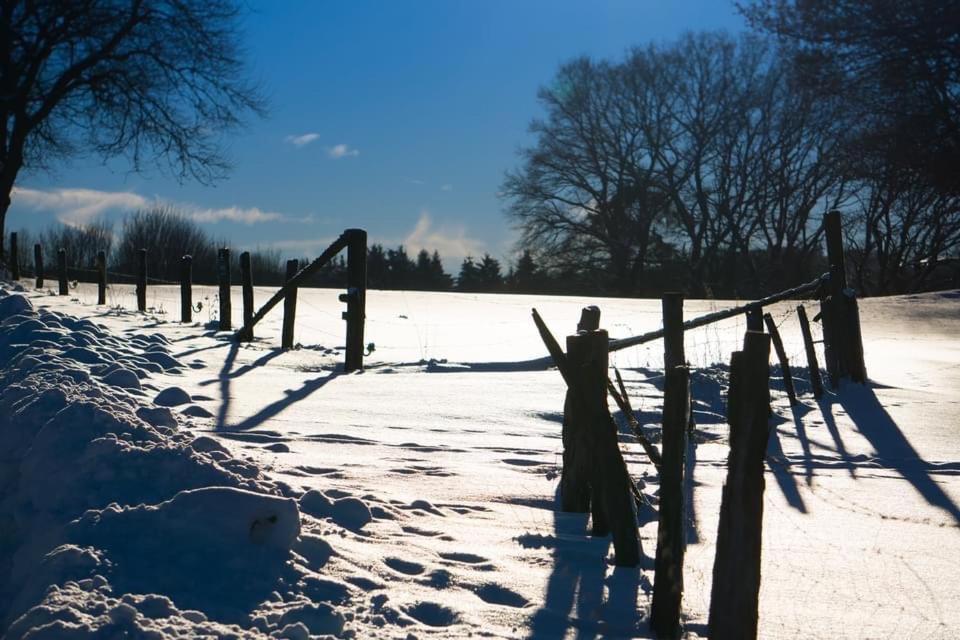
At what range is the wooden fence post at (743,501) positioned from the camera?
2422mm

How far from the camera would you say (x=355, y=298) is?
31.2 ft

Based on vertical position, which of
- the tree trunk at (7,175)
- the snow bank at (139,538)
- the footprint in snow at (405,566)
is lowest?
the footprint in snow at (405,566)

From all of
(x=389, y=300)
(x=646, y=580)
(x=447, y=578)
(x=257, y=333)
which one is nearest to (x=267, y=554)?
(x=447, y=578)

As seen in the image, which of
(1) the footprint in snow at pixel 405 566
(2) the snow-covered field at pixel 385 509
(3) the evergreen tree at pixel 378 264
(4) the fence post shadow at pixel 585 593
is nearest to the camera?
(2) the snow-covered field at pixel 385 509

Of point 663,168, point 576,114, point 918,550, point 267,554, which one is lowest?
point 918,550

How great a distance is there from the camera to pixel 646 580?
336 centimetres

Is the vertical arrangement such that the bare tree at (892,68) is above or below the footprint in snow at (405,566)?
above

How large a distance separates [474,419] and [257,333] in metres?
6.66

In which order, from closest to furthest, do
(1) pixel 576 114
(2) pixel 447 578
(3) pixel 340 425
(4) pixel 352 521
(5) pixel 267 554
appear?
(5) pixel 267 554 < (2) pixel 447 578 < (4) pixel 352 521 < (3) pixel 340 425 < (1) pixel 576 114

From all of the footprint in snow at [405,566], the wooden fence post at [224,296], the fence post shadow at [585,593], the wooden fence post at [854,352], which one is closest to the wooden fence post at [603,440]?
the fence post shadow at [585,593]

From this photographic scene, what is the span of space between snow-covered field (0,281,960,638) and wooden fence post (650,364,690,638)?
15cm

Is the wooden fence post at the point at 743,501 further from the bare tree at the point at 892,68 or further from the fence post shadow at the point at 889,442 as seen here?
the bare tree at the point at 892,68

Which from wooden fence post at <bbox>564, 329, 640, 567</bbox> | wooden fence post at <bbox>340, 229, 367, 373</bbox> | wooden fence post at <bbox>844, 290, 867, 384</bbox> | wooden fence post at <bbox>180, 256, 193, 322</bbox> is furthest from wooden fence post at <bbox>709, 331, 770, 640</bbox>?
wooden fence post at <bbox>180, 256, 193, 322</bbox>

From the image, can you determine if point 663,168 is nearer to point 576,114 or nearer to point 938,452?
point 576,114
